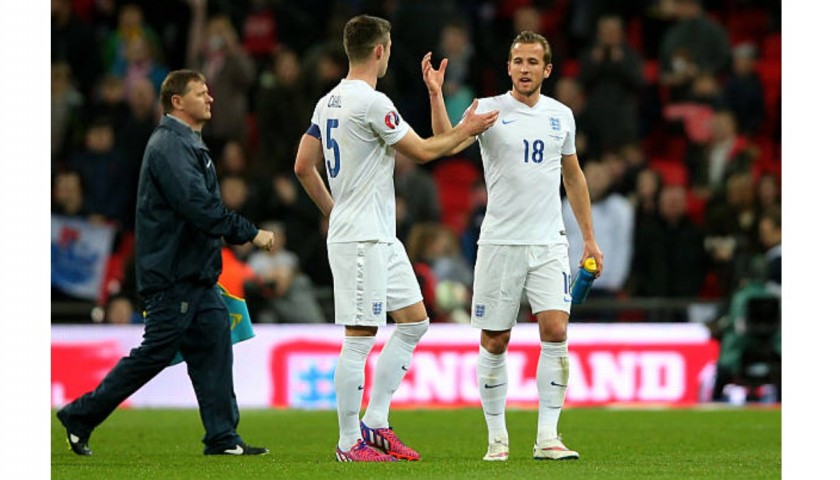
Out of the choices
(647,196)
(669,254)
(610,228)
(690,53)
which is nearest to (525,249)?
(610,228)

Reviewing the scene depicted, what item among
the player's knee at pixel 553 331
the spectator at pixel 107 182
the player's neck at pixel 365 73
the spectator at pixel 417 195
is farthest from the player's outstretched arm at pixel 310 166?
the spectator at pixel 107 182

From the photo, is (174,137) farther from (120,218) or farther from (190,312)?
(120,218)

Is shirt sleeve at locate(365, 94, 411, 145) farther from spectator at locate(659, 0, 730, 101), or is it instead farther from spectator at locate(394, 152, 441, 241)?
spectator at locate(659, 0, 730, 101)

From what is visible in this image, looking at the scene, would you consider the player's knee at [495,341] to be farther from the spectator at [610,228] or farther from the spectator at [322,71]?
the spectator at [322,71]

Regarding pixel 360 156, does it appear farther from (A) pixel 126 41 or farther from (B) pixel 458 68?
(A) pixel 126 41

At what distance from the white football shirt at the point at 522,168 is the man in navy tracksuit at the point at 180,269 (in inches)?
55.4

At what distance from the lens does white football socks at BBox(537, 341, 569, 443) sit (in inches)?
353

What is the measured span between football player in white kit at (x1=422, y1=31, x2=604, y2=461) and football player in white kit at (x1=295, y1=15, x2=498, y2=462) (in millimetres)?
358

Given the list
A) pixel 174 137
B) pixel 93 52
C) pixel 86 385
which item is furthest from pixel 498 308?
pixel 93 52

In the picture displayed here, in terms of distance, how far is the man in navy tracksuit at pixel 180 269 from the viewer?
30.3ft

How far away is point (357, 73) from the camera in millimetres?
8812

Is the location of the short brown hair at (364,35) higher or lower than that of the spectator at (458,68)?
lower

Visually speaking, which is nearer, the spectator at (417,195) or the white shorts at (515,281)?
the white shorts at (515,281)

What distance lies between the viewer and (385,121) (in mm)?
8672
